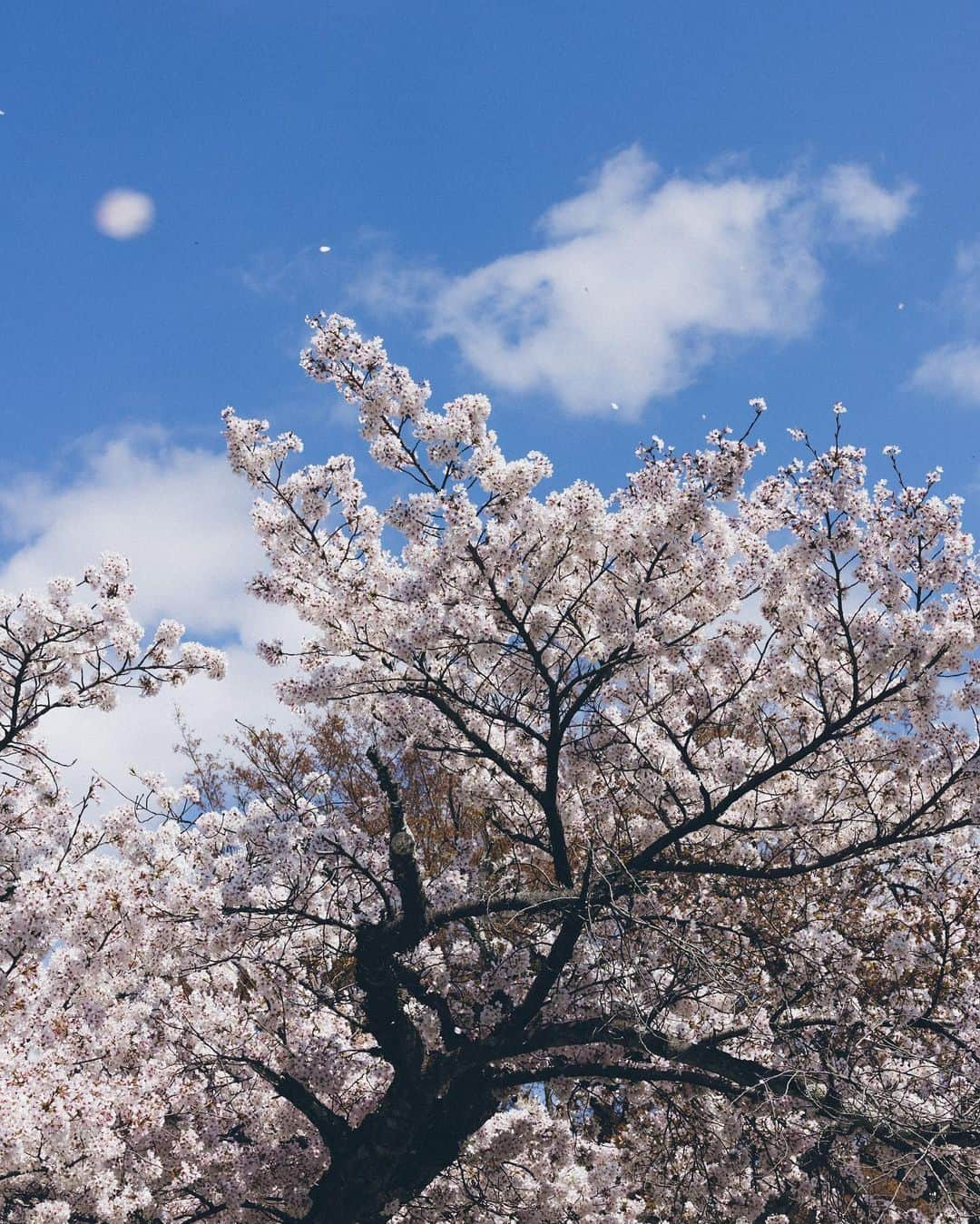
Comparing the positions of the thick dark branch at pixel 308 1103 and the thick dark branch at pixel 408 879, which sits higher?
the thick dark branch at pixel 408 879

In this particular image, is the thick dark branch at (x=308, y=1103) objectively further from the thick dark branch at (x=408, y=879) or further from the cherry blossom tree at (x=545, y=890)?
the thick dark branch at (x=408, y=879)

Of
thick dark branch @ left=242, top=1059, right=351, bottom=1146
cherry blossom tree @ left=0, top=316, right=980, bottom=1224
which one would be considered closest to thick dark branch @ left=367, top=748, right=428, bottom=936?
cherry blossom tree @ left=0, top=316, right=980, bottom=1224

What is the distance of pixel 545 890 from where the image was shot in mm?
9555

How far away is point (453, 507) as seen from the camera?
8.22 metres

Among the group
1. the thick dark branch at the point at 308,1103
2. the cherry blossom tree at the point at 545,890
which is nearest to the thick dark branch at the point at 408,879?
the cherry blossom tree at the point at 545,890

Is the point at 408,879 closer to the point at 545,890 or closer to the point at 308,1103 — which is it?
the point at 545,890

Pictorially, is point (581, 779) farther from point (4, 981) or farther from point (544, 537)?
point (4, 981)

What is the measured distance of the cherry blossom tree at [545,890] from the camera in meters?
8.14

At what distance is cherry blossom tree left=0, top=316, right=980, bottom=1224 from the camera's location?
8141 mm

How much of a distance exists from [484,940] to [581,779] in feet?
7.21

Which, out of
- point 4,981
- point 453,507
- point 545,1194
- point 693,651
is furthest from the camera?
point 545,1194

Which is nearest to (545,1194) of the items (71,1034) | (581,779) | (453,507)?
(581,779)

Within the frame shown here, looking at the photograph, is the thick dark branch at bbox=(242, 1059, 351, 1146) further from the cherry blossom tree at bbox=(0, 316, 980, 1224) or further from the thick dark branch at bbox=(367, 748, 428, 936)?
the thick dark branch at bbox=(367, 748, 428, 936)

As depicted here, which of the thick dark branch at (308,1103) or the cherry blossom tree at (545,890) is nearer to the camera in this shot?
the cherry blossom tree at (545,890)
